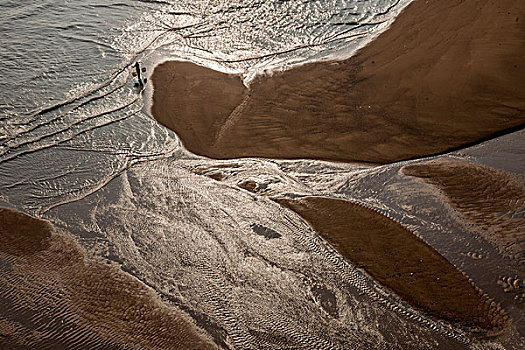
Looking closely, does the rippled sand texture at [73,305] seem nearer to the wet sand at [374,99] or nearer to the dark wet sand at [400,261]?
the dark wet sand at [400,261]

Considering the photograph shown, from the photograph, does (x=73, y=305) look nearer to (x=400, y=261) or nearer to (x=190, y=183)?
(x=190, y=183)

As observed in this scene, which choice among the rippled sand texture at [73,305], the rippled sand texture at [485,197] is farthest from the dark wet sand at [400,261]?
the rippled sand texture at [73,305]

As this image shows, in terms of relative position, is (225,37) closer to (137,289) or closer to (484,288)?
(137,289)

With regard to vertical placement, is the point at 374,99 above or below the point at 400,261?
above

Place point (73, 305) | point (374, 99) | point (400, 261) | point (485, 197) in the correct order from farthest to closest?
point (374, 99), point (485, 197), point (400, 261), point (73, 305)

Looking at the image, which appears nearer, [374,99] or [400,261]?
[400,261]

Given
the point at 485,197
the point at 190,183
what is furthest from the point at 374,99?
the point at 190,183

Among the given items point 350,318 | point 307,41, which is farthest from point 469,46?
point 350,318
